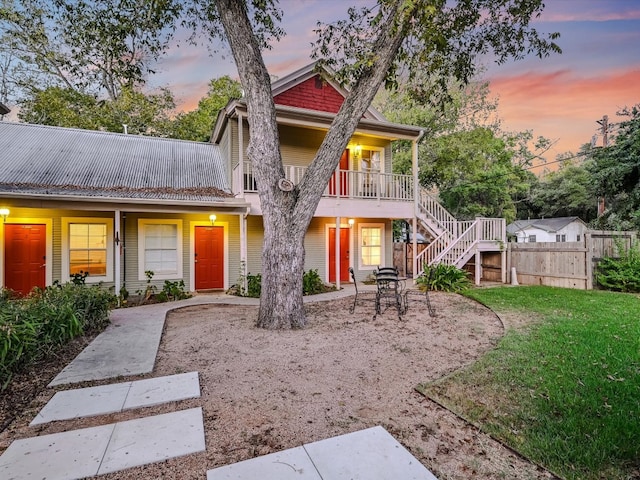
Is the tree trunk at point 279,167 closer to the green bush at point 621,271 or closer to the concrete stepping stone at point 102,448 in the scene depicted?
the concrete stepping stone at point 102,448

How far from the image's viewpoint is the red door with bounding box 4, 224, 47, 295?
8.62 metres

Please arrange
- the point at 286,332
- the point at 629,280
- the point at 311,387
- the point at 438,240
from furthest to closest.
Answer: the point at 438,240 < the point at 629,280 < the point at 286,332 < the point at 311,387

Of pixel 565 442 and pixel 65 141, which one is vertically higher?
pixel 65 141

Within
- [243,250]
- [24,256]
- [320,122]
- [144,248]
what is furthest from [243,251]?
[24,256]

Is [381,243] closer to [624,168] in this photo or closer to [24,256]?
[624,168]

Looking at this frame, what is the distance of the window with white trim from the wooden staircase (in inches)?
61.0

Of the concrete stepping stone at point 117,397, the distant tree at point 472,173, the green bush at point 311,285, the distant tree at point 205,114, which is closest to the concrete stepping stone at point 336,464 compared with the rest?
the concrete stepping stone at point 117,397

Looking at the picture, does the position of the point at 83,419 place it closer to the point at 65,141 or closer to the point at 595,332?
the point at 595,332

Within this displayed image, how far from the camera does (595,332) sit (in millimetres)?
5348

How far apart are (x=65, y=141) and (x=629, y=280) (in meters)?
17.6

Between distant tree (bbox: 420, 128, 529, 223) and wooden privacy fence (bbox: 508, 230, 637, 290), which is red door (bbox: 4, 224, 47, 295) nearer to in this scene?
wooden privacy fence (bbox: 508, 230, 637, 290)

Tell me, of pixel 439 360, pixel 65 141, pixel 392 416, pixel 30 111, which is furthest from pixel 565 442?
pixel 30 111

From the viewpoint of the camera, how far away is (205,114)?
19109 mm

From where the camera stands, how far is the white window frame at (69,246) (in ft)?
29.9
